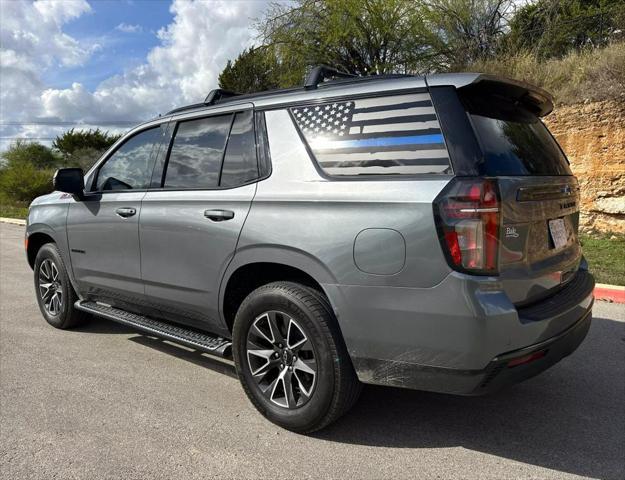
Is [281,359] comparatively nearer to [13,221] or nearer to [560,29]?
[560,29]

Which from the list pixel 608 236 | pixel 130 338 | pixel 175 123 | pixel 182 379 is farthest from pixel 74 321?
pixel 608 236

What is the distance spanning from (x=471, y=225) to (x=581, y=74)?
11.2 metres

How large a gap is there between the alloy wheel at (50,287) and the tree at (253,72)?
1577 cm

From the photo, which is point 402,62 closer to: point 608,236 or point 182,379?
point 608,236

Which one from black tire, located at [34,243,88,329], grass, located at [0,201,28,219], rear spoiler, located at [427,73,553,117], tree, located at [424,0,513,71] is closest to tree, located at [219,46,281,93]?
tree, located at [424,0,513,71]

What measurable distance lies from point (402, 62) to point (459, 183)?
17504mm

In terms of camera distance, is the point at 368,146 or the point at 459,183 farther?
the point at 368,146

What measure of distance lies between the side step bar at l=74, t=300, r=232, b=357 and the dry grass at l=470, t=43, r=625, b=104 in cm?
1045

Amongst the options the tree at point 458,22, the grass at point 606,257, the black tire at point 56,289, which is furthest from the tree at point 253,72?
the black tire at point 56,289

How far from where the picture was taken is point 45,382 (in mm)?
3771

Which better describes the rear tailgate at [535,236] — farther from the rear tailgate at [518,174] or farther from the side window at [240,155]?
the side window at [240,155]

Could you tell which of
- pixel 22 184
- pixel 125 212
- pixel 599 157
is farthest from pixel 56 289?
pixel 22 184

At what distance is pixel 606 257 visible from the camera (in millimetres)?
8289

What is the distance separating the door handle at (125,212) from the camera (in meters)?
3.92
